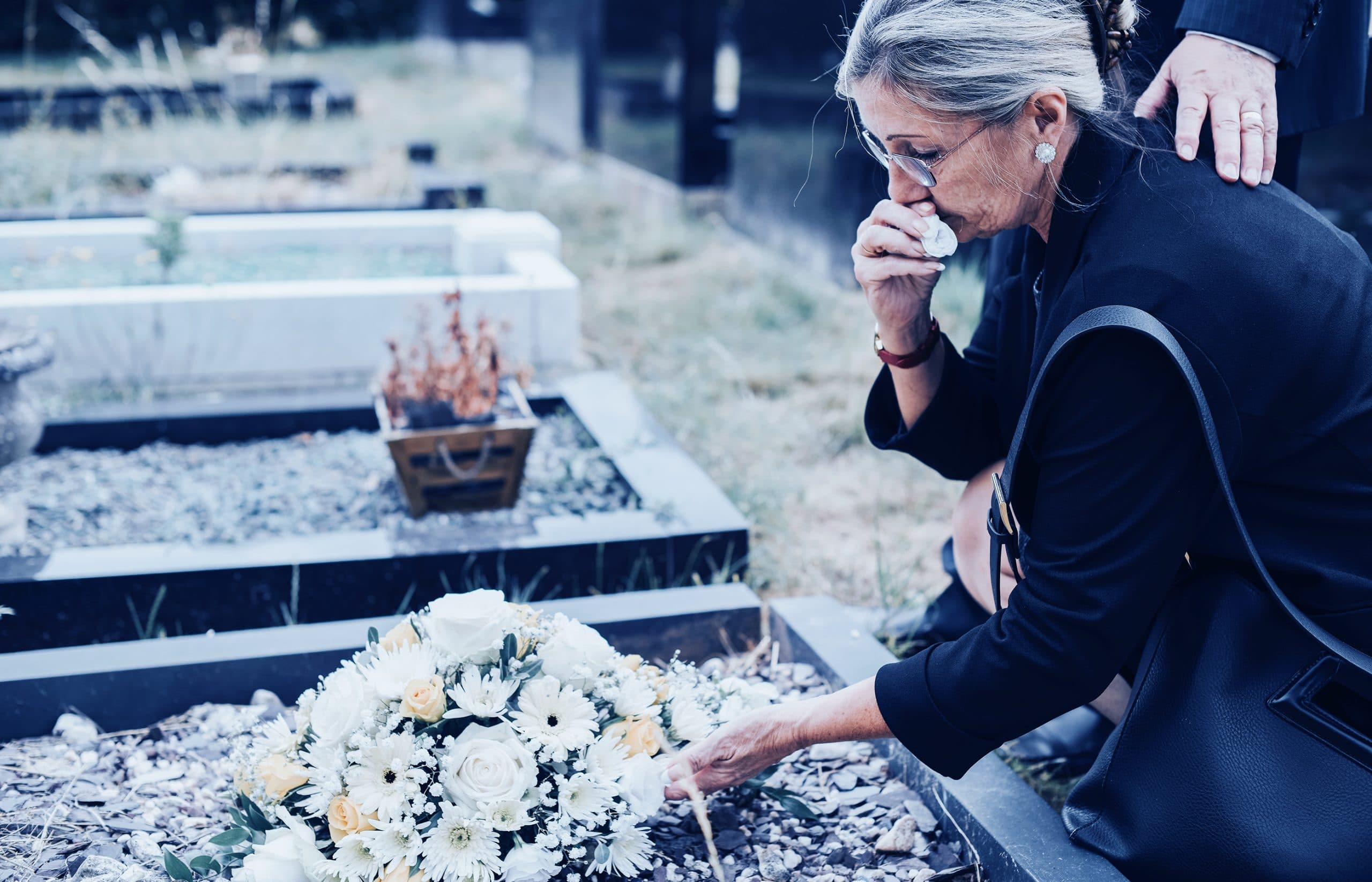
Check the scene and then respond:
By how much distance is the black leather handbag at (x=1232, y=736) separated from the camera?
1.39 m

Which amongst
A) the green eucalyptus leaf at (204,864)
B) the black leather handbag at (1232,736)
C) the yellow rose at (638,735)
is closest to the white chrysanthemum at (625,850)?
the yellow rose at (638,735)

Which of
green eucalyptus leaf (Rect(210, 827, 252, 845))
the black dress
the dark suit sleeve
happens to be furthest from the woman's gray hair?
green eucalyptus leaf (Rect(210, 827, 252, 845))

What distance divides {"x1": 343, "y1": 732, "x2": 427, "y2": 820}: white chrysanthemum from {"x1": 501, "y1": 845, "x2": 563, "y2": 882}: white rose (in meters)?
0.16

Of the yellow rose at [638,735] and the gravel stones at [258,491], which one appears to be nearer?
the yellow rose at [638,735]

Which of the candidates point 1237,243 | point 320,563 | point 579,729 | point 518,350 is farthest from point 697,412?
point 1237,243

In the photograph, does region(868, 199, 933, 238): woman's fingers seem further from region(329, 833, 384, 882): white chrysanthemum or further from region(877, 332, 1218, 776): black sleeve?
region(329, 833, 384, 882): white chrysanthemum

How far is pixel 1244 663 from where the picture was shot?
4.89ft

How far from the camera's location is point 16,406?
2.91m

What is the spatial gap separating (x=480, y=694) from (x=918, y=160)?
944 millimetres

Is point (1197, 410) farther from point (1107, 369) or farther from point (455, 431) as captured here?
point (455, 431)

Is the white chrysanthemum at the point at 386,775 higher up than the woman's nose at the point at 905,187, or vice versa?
the woman's nose at the point at 905,187

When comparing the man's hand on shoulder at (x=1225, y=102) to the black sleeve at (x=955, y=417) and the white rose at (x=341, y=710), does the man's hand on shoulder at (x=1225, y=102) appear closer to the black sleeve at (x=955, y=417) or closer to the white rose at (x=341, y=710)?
the black sleeve at (x=955, y=417)

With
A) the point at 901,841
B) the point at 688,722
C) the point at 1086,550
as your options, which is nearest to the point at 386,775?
the point at 688,722

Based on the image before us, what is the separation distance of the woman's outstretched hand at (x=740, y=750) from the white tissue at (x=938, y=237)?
0.67 meters
